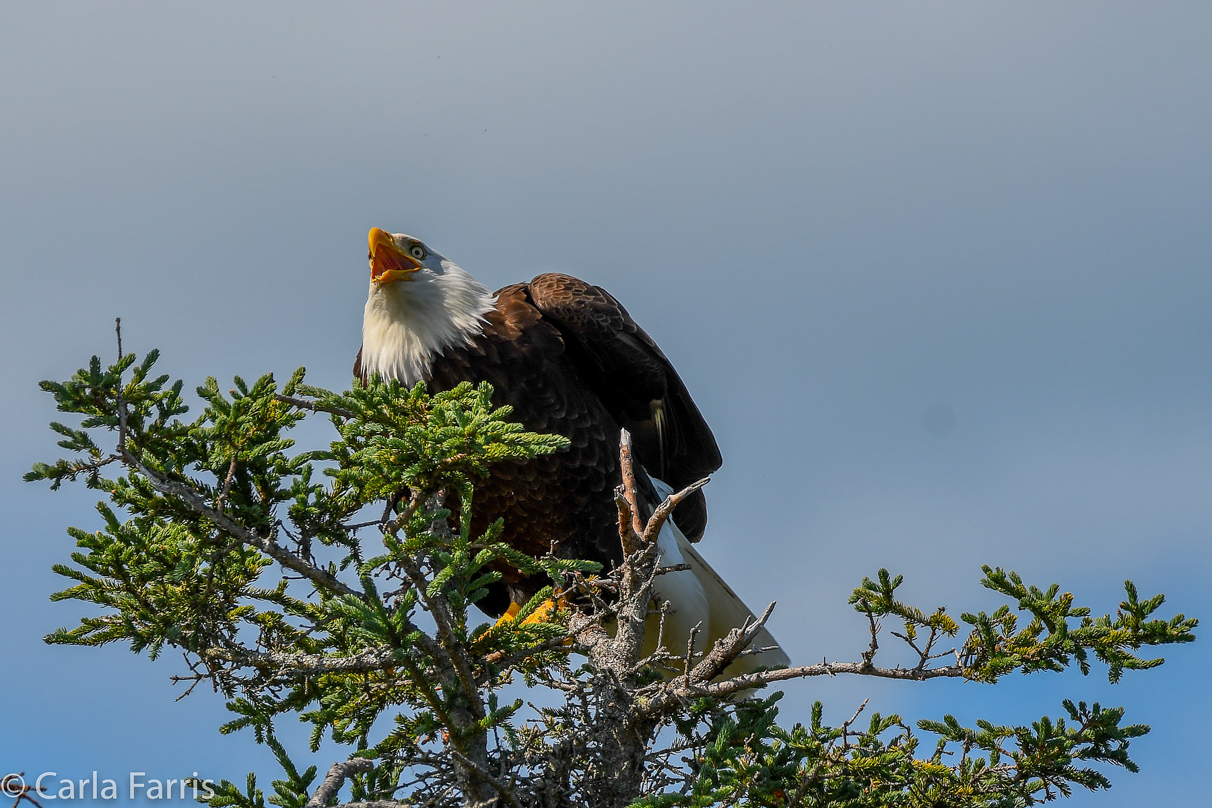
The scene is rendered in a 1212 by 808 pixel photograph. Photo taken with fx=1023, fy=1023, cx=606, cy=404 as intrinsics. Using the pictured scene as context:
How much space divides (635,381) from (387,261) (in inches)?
55.2

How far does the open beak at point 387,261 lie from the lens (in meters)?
5.11

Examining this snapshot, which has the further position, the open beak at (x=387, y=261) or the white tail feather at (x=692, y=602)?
the white tail feather at (x=692, y=602)

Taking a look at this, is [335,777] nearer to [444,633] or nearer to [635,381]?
[444,633]

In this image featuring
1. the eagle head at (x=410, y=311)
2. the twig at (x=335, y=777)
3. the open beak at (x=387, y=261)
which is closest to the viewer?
the twig at (x=335, y=777)

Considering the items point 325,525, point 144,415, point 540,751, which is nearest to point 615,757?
point 540,751

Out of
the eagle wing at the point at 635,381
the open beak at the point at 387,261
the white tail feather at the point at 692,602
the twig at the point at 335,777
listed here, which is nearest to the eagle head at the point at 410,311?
the open beak at the point at 387,261

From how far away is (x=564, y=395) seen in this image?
493 centimetres

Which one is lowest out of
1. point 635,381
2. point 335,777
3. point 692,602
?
point 335,777

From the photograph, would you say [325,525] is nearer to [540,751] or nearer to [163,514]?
[163,514]

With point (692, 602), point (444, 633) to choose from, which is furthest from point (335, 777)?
point (692, 602)

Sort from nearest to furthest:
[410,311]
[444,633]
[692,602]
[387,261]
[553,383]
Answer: [444,633]
[553,383]
[410,311]
[387,261]
[692,602]

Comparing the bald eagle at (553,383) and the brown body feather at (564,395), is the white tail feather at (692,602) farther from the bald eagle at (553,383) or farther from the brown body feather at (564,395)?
the brown body feather at (564,395)

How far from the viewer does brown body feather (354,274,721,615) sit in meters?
4.86

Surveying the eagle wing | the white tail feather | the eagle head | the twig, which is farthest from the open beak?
the twig
